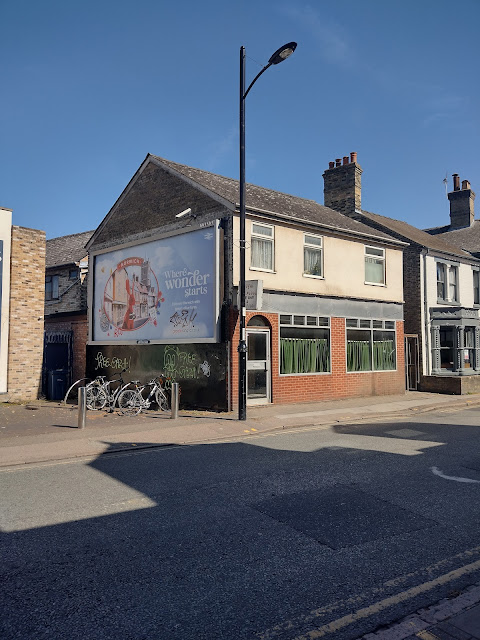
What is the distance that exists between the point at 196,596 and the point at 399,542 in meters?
2.29

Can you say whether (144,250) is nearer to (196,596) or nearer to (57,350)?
(57,350)

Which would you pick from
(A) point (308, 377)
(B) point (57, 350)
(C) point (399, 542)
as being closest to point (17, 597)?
(C) point (399, 542)

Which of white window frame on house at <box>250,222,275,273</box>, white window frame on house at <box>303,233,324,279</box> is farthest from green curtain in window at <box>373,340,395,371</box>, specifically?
white window frame on house at <box>250,222,275,273</box>

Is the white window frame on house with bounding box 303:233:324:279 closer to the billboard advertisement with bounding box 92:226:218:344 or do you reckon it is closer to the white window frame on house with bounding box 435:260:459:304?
the billboard advertisement with bounding box 92:226:218:344

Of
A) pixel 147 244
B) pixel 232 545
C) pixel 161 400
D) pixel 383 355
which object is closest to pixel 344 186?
pixel 383 355

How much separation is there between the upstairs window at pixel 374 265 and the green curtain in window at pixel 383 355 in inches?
99.8

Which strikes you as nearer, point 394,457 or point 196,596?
→ point 196,596

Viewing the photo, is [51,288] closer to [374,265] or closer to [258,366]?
[258,366]

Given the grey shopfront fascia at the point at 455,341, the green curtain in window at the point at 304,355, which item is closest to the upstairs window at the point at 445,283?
the grey shopfront fascia at the point at 455,341

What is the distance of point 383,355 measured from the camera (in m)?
21.2

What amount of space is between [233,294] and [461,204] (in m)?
23.1

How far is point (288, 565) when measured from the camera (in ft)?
15.5

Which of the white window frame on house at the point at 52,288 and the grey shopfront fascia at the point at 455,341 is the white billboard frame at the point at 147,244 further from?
the grey shopfront fascia at the point at 455,341

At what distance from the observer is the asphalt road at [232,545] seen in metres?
3.83
